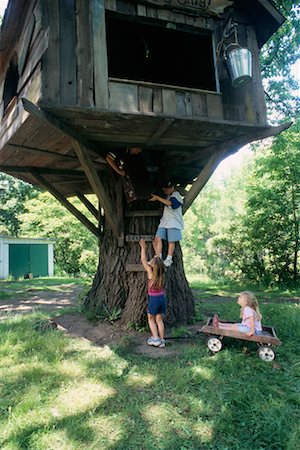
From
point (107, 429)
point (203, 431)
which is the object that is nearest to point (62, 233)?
point (107, 429)

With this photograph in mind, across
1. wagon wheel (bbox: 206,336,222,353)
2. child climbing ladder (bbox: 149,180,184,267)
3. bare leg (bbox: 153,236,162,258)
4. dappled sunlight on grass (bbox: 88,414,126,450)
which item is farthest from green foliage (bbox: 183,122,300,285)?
dappled sunlight on grass (bbox: 88,414,126,450)

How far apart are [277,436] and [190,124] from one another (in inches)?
127

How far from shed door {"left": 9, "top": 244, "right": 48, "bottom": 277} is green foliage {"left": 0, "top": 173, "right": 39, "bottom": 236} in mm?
5378

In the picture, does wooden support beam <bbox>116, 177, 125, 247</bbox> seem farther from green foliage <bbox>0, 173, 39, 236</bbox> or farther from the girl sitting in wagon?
green foliage <bbox>0, 173, 39, 236</bbox>

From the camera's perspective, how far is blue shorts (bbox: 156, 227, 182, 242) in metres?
5.00

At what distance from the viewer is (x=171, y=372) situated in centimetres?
350

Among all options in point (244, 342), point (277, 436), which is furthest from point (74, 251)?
point (277, 436)

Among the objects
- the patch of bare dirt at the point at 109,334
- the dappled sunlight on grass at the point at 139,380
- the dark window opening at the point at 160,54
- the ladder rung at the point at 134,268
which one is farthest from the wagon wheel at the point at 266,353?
the dark window opening at the point at 160,54

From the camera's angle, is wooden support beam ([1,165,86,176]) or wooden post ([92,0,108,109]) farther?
wooden support beam ([1,165,86,176])

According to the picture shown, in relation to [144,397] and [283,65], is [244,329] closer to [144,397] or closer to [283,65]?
[144,397]

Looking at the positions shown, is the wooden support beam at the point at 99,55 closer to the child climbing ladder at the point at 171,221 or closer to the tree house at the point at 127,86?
the tree house at the point at 127,86

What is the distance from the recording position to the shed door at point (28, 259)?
18.1m

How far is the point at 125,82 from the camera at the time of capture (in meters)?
3.76

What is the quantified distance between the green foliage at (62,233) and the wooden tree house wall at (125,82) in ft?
45.7
